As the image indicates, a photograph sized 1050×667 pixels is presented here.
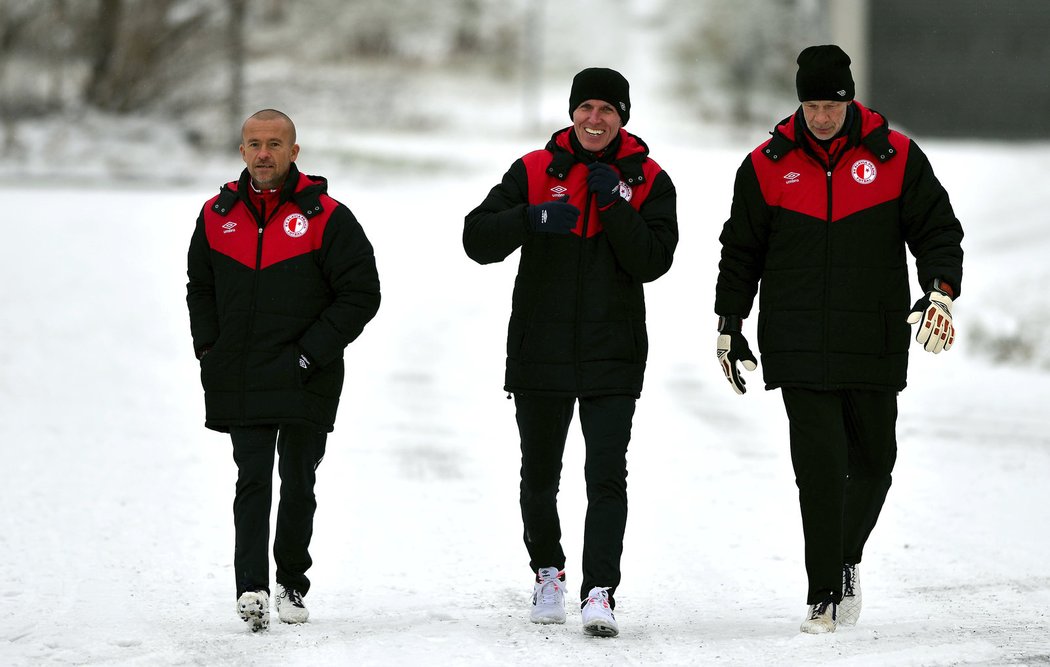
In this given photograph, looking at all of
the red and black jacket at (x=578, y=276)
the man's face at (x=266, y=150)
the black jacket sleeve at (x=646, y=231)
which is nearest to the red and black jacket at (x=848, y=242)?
the black jacket sleeve at (x=646, y=231)

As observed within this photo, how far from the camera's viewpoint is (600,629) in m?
5.18

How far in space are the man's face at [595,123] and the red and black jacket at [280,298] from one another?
2.62 ft

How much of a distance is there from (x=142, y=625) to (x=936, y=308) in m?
2.76

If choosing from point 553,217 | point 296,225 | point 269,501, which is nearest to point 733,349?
point 553,217

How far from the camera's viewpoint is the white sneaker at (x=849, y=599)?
17.7 feet

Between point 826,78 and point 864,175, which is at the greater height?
point 826,78

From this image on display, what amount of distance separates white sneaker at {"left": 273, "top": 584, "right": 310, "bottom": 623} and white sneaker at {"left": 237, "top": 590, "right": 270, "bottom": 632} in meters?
0.19

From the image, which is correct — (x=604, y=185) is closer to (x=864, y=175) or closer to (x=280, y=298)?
(x=864, y=175)

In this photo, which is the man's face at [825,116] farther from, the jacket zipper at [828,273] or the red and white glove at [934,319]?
the red and white glove at [934,319]

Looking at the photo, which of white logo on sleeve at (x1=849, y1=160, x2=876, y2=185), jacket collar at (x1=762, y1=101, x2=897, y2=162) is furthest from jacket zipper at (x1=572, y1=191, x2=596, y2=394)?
white logo on sleeve at (x1=849, y1=160, x2=876, y2=185)

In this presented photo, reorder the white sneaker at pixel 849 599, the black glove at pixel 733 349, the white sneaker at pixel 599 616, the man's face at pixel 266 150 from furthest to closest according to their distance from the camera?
1. the black glove at pixel 733 349
2. the white sneaker at pixel 849 599
3. the man's face at pixel 266 150
4. the white sneaker at pixel 599 616

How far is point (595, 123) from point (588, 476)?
3.78 ft

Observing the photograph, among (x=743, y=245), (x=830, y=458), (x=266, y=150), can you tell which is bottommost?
(x=830, y=458)

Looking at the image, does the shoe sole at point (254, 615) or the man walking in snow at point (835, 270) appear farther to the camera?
the man walking in snow at point (835, 270)
